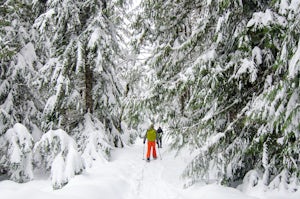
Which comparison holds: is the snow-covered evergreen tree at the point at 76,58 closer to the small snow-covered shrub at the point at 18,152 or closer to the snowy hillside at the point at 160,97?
the snowy hillside at the point at 160,97

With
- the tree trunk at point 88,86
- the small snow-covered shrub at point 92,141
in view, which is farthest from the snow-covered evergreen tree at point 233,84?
A: the tree trunk at point 88,86

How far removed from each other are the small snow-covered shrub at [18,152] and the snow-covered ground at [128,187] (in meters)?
0.51

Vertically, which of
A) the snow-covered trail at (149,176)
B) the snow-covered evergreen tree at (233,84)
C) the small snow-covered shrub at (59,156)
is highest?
the snow-covered evergreen tree at (233,84)

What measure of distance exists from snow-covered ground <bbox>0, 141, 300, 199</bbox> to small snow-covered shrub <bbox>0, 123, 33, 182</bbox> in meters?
0.51

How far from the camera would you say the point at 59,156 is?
9727 mm

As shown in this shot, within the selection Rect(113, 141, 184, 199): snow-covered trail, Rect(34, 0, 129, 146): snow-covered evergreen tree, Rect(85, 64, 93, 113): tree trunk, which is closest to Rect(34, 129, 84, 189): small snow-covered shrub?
Rect(113, 141, 184, 199): snow-covered trail

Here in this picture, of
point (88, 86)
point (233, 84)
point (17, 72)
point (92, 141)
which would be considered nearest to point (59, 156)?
point (92, 141)

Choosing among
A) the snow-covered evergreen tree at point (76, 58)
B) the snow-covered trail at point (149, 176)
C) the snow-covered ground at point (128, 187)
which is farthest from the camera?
the snow-covered evergreen tree at point (76, 58)

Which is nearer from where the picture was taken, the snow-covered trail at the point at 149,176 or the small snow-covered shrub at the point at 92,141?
the snow-covered trail at the point at 149,176

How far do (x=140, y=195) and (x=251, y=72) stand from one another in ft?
14.7

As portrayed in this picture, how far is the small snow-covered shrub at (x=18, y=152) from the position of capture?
35.4ft

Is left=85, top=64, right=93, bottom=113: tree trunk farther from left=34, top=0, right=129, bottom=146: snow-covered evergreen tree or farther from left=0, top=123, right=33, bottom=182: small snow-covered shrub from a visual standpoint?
left=0, top=123, right=33, bottom=182: small snow-covered shrub

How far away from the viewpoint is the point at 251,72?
7496 millimetres

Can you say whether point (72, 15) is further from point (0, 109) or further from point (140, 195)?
point (140, 195)
